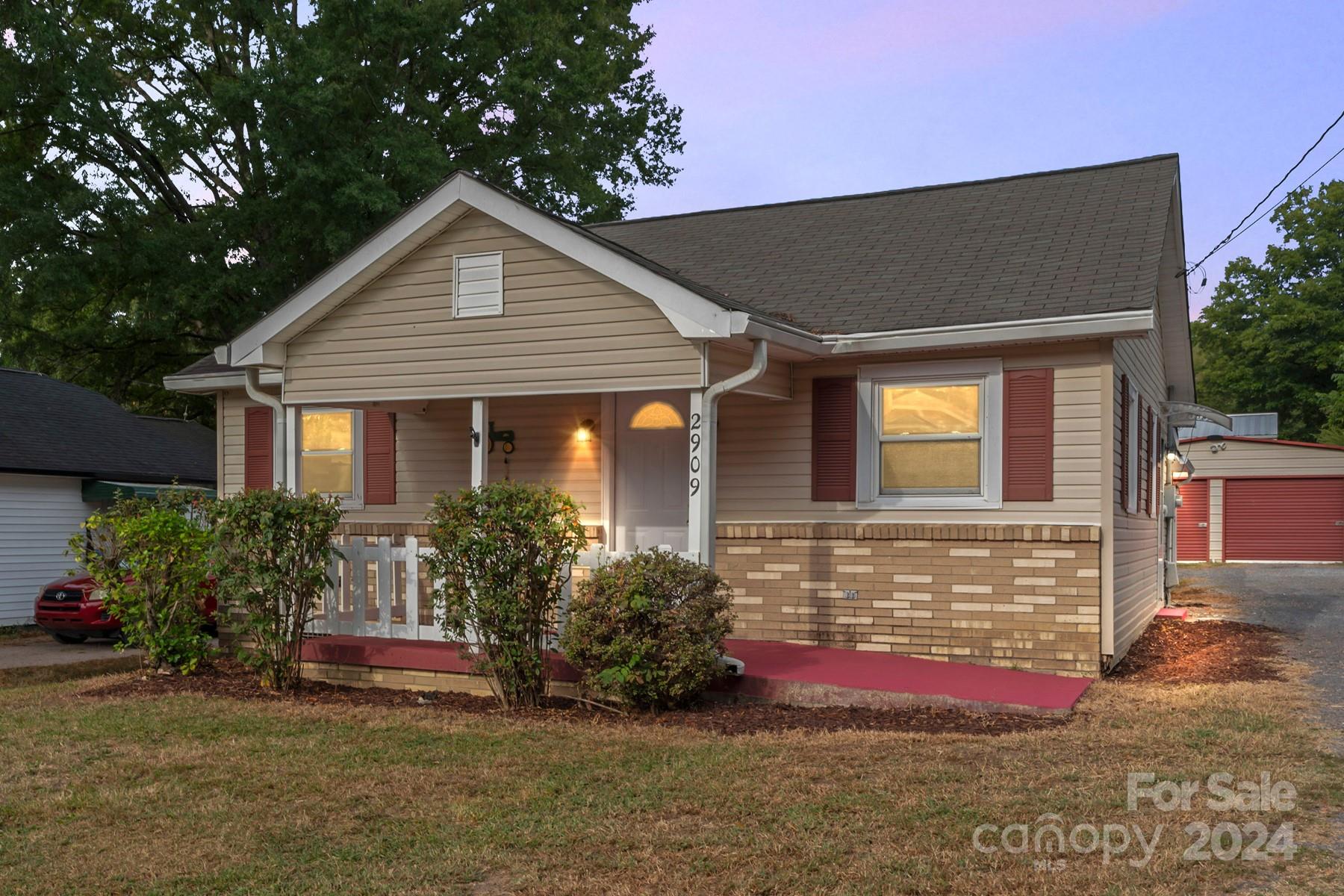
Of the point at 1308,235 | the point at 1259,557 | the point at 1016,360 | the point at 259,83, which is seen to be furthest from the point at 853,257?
the point at 1308,235

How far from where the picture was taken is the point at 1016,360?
9.51m

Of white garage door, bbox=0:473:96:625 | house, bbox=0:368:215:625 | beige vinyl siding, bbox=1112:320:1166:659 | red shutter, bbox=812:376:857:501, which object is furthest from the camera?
house, bbox=0:368:215:625

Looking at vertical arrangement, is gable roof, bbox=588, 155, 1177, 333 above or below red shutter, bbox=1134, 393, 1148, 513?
above

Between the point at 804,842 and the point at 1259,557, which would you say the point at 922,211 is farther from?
the point at 1259,557

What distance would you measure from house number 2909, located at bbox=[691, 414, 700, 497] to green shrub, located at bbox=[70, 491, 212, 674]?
419 cm

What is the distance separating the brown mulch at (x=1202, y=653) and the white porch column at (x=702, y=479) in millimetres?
3835

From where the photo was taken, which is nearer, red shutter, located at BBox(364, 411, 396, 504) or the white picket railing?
the white picket railing

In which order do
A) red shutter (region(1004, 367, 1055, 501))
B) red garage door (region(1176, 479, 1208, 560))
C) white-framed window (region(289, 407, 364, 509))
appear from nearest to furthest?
red shutter (region(1004, 367, 1055, 501))
white-framed window (region(289, 407, 364, 509))
red garage door (region(1176, 479, 1208, 560))

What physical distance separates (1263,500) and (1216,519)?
1.17 metres

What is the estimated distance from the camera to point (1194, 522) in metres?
28.3

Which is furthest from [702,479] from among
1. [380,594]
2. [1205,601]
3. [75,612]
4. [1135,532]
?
[1205,601]

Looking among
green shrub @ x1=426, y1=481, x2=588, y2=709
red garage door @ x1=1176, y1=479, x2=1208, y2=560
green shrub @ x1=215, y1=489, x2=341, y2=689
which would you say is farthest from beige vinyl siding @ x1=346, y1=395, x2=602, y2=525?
red garage door @ x1=1176, y1=479, x2=1208, y2=560

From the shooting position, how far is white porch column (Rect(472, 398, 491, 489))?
9594 millimetres

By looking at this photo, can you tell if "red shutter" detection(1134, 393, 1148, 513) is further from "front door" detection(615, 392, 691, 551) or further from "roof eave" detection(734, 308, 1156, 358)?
"front door" detection(615, 392, 691, 551)
